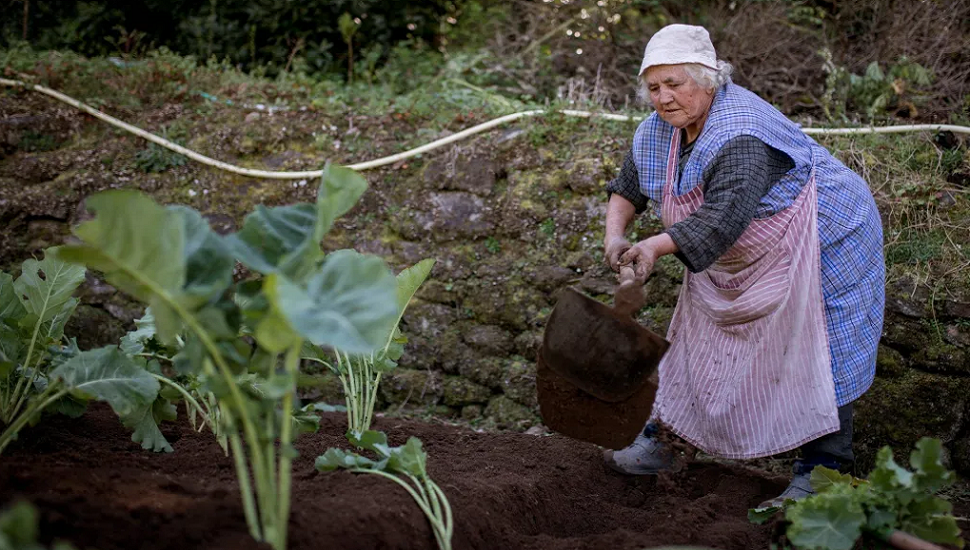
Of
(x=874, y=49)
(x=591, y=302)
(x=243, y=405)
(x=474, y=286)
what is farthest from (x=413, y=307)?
(x=874, y=49)

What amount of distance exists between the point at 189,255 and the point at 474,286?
247 centimetres

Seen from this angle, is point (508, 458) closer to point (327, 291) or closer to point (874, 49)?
point (327, 291)

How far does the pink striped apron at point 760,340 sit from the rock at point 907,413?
0.70 m

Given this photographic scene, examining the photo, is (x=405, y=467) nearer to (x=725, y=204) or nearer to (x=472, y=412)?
(x=725, y=204)

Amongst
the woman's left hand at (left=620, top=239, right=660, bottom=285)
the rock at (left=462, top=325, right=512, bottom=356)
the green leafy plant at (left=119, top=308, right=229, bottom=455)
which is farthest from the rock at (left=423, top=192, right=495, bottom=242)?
the woman's left hand at (left=620, top=239, right=660, bottom=285)

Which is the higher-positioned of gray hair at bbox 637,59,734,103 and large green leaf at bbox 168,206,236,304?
gray hair at bbox 637,59,734,103

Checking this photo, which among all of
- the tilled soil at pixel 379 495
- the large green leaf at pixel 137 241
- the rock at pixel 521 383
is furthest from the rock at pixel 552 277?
the large green leaf at pixel 137 241

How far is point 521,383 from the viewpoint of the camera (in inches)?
152

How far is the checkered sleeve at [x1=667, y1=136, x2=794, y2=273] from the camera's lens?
247 cm

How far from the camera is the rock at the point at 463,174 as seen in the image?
4.31 m

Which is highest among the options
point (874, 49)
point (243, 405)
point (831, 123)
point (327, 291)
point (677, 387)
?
point (874, 49)

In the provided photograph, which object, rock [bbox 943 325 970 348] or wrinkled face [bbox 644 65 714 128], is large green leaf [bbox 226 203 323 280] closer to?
wrinkled face [bbox 644 65 714 128]

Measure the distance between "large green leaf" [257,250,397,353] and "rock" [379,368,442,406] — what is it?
2.35 metres

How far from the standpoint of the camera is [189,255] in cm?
166
